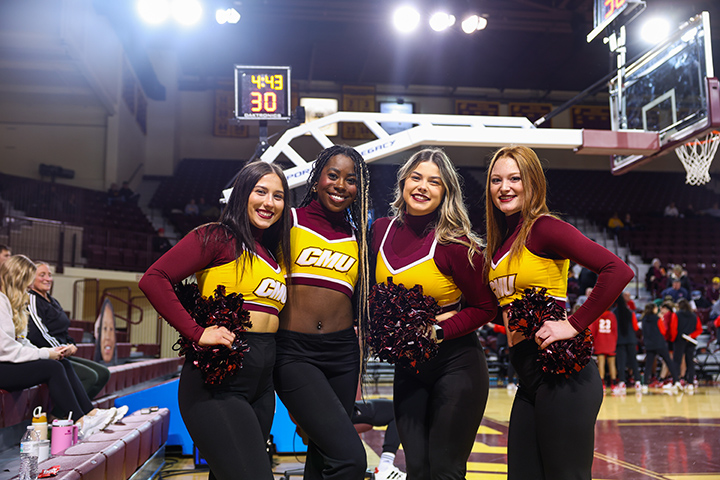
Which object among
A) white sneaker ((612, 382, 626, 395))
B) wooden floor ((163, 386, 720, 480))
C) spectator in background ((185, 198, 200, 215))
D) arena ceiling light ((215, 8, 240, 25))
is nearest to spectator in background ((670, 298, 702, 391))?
white sneaker ((612, 382, 626, 395))

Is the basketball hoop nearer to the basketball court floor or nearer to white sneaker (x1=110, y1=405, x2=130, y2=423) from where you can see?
the basketball court floor

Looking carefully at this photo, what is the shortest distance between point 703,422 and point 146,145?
17.2 m

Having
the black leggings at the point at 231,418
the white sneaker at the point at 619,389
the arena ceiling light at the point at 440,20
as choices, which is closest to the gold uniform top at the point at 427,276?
the black leggings at the point at 231,418

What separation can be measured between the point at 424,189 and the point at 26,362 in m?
2.77

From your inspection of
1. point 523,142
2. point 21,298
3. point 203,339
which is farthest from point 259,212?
point 523,142

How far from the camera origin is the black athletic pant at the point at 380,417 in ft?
13.0

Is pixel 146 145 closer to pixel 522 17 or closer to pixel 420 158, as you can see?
pixel 522 17

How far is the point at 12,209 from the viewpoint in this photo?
12.4 m

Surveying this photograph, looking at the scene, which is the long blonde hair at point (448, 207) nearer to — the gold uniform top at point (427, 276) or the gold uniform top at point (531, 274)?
the gold uniform top at point (427, 276)

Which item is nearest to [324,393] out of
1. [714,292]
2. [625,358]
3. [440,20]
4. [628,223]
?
[625,358]

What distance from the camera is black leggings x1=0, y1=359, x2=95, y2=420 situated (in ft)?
12.1

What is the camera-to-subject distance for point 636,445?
5.12 metres

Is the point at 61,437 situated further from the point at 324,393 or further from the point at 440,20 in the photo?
the point at 440,20

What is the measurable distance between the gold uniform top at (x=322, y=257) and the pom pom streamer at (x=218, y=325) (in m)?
0.31
